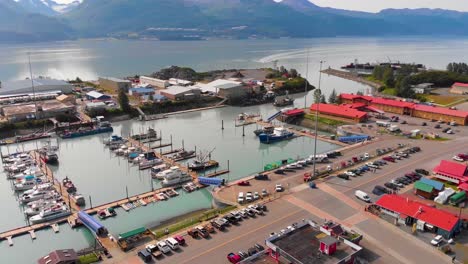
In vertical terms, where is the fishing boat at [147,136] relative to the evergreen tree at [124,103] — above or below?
below

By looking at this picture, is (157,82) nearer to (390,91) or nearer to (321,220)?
(390,91)

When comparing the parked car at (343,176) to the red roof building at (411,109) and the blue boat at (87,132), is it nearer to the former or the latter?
the red roof building at (411,109)

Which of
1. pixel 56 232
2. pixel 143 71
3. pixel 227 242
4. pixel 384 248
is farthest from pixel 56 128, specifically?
pixel 143 71

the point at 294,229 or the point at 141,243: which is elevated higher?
the point at 294,229

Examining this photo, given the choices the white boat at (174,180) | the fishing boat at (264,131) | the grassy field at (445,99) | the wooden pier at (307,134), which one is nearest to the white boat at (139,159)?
the white boat at (174,180)

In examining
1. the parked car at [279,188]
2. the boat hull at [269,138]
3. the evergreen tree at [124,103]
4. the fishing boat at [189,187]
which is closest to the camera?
the parked car at [279,188]

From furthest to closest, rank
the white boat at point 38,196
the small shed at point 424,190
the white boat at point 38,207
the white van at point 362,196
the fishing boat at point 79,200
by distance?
1. the white boat at point 38,196
2. the fishing boat at point 79,200
3. the white boat at point 38,207
4. the small shed at point 424,190
5. the white van at point 362,196

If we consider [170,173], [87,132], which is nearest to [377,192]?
[170,173]

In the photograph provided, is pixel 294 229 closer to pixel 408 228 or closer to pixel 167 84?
pixel 408 228
